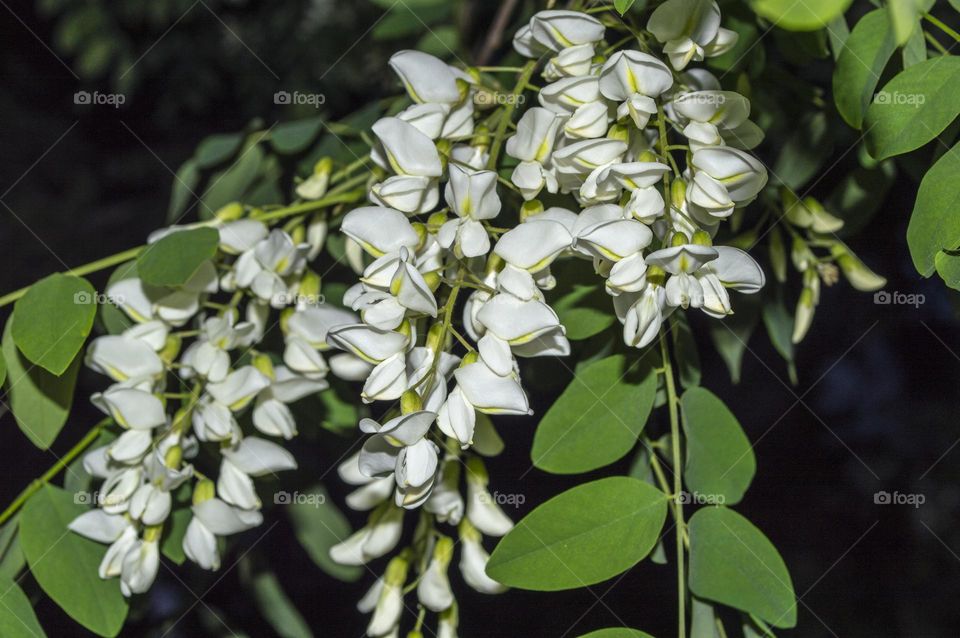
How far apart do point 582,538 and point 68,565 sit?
28cm

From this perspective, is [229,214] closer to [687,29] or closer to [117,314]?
[117,314]

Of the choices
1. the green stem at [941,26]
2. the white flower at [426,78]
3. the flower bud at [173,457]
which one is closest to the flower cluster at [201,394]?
the flower bud at [173,457]

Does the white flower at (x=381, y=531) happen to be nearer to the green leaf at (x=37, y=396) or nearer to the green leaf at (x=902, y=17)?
the green leaf at (x=37, y=396)

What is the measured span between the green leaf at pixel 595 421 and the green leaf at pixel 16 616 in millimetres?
271

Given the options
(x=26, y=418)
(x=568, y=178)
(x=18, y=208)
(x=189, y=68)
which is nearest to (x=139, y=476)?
(x=26, y=418)

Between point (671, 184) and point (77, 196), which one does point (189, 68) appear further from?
point (671, 184)

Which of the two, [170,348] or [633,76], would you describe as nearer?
[633,76]

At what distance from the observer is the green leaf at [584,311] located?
0.48 meters

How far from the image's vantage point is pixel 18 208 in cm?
148

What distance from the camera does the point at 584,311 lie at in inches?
19.2

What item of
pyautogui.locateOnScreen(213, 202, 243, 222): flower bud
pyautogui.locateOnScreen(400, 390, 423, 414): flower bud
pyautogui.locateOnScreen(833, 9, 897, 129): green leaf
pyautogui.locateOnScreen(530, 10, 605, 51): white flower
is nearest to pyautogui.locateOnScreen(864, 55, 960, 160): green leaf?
pyautogui.locateOnScreen(833, 9, 897, 129): green leaf

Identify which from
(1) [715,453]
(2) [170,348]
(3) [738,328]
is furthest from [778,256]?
(2) [170,348]

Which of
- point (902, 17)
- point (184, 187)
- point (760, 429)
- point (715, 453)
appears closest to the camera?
point (902, 17)

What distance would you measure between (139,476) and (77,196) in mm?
1160
